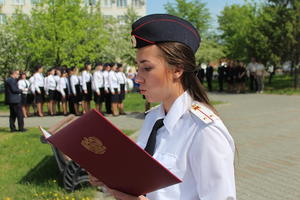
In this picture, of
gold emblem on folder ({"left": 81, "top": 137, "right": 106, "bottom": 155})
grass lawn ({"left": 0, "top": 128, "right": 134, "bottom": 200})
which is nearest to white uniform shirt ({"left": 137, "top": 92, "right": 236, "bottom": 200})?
gold emblem on folder ({"left": 81, "top": 137, "right": 106, "bottom": 155})

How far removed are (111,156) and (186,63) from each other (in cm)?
53

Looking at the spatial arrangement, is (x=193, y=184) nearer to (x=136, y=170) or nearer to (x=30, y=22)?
(x=136, y=170)

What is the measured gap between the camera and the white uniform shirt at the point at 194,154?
1.44 m

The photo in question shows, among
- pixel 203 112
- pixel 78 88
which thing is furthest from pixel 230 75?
pixel 203 112

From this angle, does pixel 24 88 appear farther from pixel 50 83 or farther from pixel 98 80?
pixel 98 80

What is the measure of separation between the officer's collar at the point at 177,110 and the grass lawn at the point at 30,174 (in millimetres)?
3032

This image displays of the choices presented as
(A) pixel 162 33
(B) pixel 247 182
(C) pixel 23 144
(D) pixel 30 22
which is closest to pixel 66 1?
(D) pixel 30 22

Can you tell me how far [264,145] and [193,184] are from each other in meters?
6.71

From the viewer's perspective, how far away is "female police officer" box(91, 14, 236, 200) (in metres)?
1.45

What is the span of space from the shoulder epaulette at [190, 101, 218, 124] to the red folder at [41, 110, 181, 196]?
0.30 meters

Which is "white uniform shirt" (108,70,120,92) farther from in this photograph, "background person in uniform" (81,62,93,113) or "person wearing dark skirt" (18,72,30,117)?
"person wearing dark skirt" (18,72,30,117)

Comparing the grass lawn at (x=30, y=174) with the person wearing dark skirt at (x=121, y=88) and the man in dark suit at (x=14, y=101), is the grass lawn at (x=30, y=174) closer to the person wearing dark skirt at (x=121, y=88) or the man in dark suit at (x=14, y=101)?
the man in dark suit at (x=14, y=101)

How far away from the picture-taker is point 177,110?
1.64 metres

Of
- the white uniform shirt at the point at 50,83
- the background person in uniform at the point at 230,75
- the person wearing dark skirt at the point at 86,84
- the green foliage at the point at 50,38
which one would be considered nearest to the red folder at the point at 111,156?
the person wearing dark skirt at the point at 86,84
